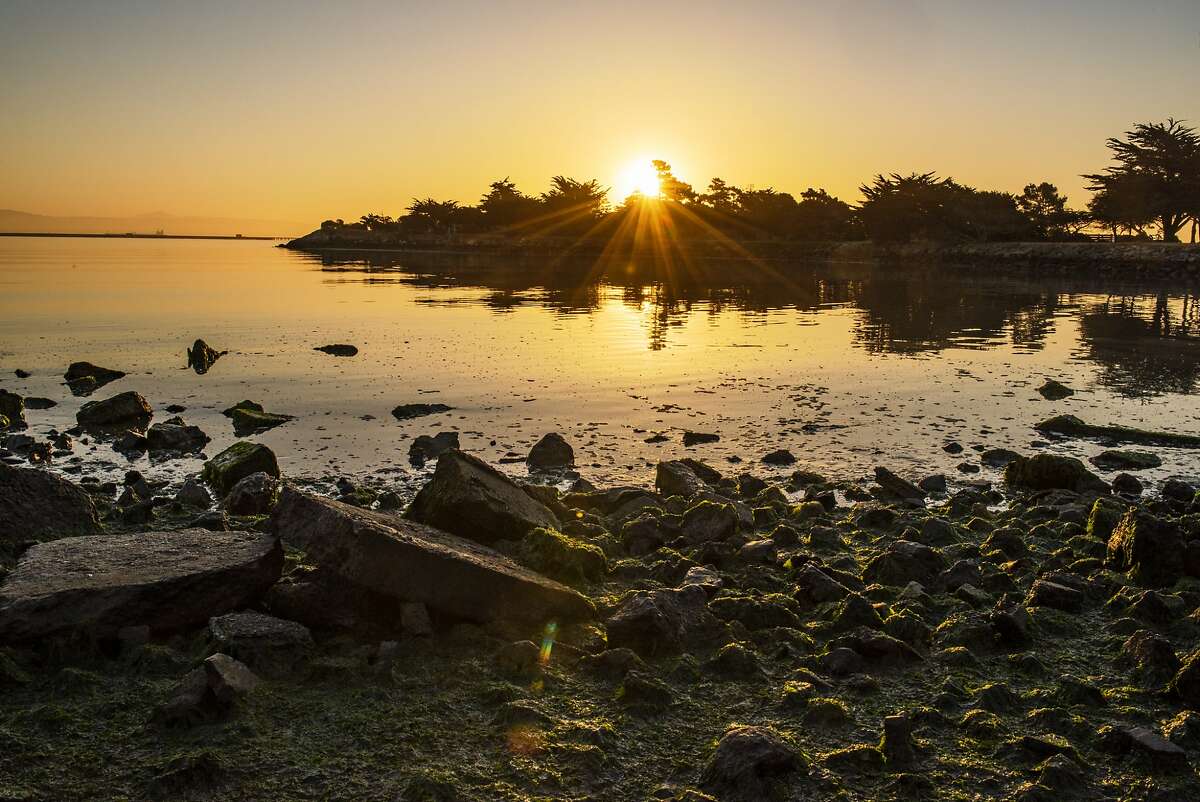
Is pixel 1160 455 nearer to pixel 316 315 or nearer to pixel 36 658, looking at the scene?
pixel 36 658

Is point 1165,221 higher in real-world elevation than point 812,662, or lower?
higher

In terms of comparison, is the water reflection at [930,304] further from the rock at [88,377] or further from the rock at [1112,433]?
the rock at [88,377]

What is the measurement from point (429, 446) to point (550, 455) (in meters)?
1.76

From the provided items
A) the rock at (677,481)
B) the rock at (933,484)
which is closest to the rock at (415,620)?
the rock at (677,481)

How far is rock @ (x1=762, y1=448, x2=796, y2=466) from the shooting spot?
11.7 m

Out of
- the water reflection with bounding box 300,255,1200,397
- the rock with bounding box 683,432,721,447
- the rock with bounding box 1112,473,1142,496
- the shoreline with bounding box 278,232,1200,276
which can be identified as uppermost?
the shoreline with bounding box 278,232,1200,276

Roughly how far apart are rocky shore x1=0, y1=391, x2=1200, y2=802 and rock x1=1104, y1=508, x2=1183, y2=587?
0.9 inches

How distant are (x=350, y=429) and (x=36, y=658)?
8219 mm

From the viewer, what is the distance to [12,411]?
13820 millimetres

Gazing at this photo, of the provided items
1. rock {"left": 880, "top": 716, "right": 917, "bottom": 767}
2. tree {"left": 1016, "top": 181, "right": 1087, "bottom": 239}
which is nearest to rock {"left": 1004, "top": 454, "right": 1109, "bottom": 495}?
rock {"left": 880, "top": 716, "right": 917, "bottom": 767}

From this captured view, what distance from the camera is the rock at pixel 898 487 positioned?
389 inches

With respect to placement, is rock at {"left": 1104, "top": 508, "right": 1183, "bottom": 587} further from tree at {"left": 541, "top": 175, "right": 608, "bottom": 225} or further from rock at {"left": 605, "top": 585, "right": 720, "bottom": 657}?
tree at {"left": 541, "top": 175, "right": 608, "bottom": 225}

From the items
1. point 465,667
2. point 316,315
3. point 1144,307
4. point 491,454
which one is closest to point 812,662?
point 465,667

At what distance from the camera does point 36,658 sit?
5.47 m
